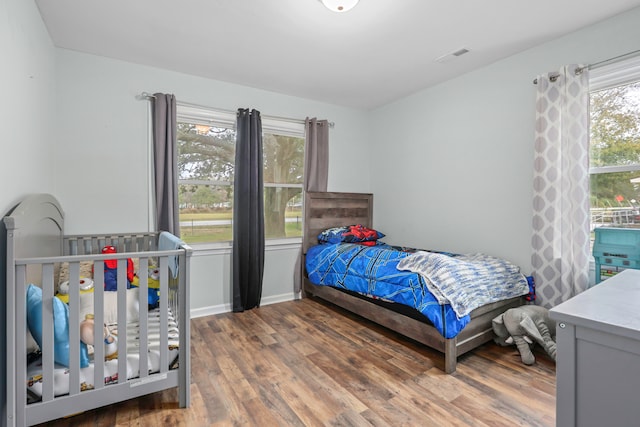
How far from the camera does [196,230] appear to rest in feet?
10.7

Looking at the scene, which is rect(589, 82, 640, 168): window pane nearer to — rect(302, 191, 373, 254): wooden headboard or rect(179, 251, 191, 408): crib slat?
rect(302, 191, 373, 254): wooden headboard

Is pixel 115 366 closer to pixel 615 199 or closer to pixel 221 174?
pixel 221 174

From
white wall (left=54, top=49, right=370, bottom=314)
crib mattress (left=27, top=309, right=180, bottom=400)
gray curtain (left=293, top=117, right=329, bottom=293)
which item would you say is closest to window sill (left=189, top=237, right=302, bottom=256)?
white wall (left=54, top=49, right=370, bottom=314)

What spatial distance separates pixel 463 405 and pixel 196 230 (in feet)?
8.81

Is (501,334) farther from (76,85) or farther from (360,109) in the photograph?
(76,85)

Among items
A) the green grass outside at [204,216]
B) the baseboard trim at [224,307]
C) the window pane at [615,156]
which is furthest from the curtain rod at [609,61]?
the baseboard trim at [224,307]

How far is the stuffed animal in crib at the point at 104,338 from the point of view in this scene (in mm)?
1560

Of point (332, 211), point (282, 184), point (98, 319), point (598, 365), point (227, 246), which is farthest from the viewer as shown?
point (332, 211)

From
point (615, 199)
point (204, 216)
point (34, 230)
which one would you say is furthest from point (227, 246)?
point (615, 199)

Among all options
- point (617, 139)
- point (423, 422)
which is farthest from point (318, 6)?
point (423, 422)

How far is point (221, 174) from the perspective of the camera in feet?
11.0

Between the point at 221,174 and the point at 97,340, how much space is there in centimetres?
209

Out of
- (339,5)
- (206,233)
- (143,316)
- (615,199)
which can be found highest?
(339,5)

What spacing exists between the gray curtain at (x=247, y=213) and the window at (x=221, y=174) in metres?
0.15
